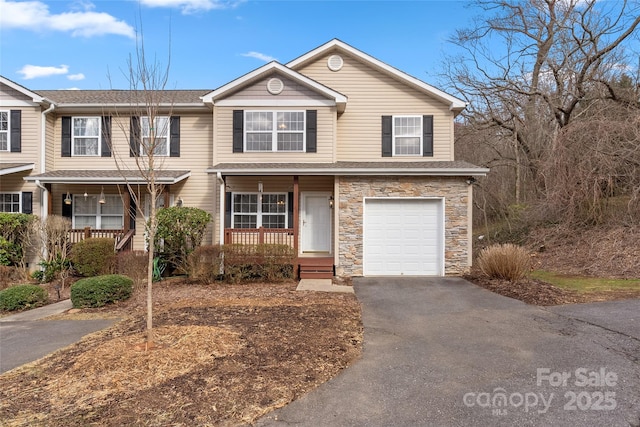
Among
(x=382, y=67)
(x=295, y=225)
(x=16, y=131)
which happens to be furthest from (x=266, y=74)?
(x=16, y=131)

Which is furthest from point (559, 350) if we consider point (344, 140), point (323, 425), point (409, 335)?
point (344, 140)

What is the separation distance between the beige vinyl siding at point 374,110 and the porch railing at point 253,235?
350cm

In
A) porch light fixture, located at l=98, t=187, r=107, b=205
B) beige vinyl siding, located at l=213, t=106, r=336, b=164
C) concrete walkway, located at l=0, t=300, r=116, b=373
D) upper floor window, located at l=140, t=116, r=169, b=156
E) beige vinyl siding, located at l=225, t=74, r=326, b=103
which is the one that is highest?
beige vinyl siding, located at l=225, t=74, r=326, b=103

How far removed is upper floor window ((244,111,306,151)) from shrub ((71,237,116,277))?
201 inches

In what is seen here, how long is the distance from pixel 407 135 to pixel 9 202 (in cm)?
1347

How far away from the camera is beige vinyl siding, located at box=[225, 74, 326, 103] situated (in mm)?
11875

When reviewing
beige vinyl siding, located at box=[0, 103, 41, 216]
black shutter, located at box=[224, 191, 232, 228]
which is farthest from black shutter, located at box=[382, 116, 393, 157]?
beige vinyl siding, located at box=[0, 103, 41, 216]

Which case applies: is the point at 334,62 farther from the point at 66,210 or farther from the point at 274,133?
the point at 66,210

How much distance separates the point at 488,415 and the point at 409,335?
2.29 m

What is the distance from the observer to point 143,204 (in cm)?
1280

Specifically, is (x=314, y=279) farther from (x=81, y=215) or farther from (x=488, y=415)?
(x=81, y=215)

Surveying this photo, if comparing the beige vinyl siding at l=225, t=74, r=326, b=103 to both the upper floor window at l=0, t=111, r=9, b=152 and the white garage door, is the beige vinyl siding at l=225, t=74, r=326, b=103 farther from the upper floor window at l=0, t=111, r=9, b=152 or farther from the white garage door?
the upper floor window at l=0, t=111, r=9, b=152

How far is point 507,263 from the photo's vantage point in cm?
935
